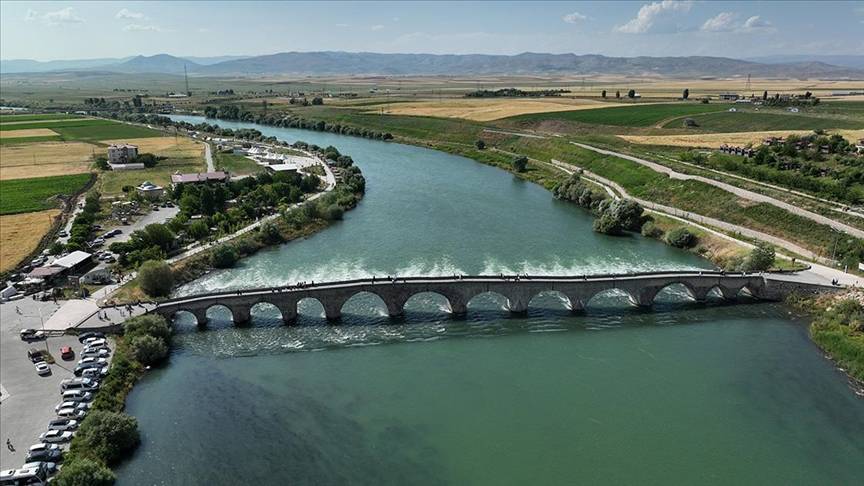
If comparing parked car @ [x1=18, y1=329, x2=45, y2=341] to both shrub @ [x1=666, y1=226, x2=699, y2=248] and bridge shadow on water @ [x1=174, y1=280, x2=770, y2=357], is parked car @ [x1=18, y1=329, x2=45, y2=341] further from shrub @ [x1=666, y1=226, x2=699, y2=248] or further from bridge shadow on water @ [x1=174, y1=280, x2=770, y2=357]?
shrub @ [x1=666, y1=226, x2=699, y2=248]

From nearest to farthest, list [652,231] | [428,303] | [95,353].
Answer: [95,353] → [428,303] → [652,231]

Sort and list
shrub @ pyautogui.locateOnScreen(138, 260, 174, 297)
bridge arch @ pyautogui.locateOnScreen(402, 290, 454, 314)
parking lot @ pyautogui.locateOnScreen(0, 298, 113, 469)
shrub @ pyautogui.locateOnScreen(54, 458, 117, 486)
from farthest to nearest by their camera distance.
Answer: shrub @ pyautogui.locateOnScreen(138, 260, 174, 297) < bridge arch @ pyautogui.locateOnScreen(402, 290, 454, 314) < parking lot @ pyautogui.locateOnScreen(0, 298, 113, 469) < shrub @ pyautogui.locateOnScreen(54, 458, 117, 486)

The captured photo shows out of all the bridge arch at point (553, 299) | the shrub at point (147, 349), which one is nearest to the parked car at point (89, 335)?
the shrub at point (147, 349)

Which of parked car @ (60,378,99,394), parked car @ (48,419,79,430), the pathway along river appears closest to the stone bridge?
the pathway along river

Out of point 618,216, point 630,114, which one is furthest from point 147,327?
point 630,114

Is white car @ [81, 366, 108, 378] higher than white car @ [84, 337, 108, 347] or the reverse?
the reverse

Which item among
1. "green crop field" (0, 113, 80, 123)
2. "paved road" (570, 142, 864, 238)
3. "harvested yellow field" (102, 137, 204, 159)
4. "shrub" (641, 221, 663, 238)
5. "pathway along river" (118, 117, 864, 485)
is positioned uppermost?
"green crop field" (0, 113, 80, 123)

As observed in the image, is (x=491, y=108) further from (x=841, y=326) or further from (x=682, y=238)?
(x=841, y=326)
